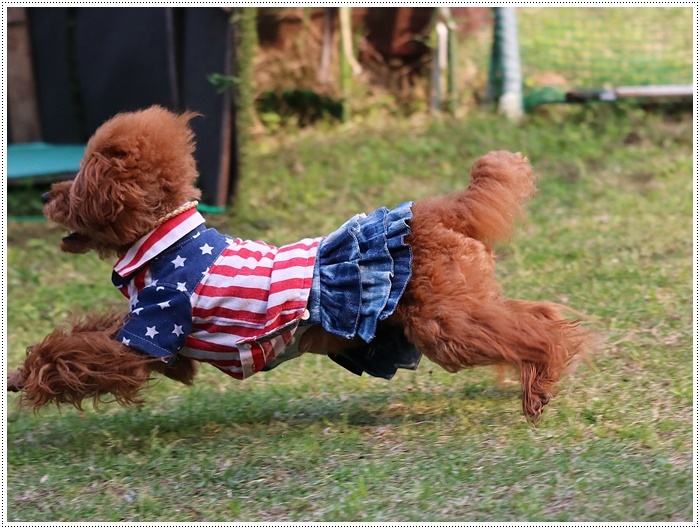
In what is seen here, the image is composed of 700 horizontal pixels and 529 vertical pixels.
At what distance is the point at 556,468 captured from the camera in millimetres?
3559

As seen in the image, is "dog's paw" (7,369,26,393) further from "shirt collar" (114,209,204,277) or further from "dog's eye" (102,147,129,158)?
"dog's eye" (102,147,129,158)

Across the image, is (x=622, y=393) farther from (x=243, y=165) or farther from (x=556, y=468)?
(x=243, y=165)

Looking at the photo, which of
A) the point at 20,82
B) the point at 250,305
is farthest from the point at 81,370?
the point at 20,82

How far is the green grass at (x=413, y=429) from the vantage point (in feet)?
11.3

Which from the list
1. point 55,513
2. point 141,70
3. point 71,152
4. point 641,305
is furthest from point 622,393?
point 71,152

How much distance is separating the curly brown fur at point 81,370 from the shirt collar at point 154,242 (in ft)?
0.98

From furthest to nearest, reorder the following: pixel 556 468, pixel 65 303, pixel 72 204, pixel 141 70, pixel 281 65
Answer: pixel 281 65 → pixel 141 70 → pixel 65 303 → pixel 72 204 → pixel 556 468

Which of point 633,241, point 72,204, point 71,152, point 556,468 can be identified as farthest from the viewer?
point 71,152

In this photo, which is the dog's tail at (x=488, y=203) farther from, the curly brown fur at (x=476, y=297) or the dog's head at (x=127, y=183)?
the dog's head at (x=127, y=183)

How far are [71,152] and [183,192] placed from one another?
5246 mm

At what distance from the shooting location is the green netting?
10164 mm

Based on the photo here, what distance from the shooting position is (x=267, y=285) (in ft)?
12.6

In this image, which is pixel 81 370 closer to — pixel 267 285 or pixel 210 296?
pixel 210 296

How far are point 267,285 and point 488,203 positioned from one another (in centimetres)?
101
